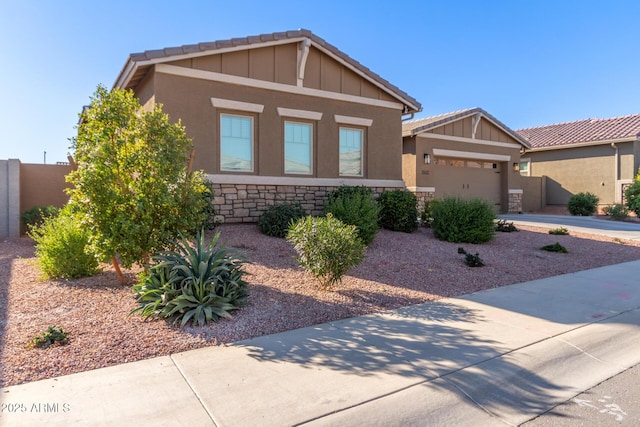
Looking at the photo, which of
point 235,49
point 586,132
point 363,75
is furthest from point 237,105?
point 586,132

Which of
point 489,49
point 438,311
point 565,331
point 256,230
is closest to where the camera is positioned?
point 565,331

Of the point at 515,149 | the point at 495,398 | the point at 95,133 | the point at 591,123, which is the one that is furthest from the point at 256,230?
the point at 591,123

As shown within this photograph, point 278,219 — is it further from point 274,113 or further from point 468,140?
point 468,140

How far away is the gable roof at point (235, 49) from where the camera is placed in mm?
9662

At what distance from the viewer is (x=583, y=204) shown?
20531 millimetres

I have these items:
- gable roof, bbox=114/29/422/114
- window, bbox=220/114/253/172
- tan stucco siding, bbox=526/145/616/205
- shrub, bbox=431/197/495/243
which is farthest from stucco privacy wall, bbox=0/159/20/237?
tan stucco siding, bbox=526/145/616/205

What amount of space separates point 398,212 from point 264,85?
5.01 m

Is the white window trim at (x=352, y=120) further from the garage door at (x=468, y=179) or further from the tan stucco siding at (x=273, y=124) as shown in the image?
the garage door at (x=468, y=179)

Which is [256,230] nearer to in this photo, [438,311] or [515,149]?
[438,311]

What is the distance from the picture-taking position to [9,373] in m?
3.59

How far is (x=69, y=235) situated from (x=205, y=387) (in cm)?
473

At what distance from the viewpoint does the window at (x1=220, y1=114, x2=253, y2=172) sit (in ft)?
35.8

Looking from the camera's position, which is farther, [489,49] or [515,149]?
[515,149]

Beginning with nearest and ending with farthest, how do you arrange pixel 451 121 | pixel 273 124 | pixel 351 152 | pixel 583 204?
pixel 273 124 < pixel 351 152 < pixel 451 121 < pixel 583 204
